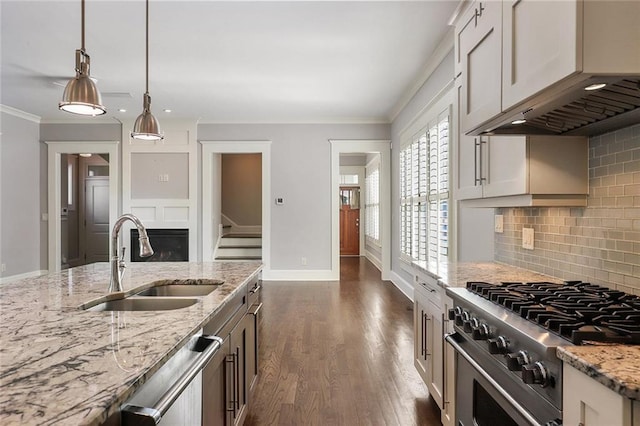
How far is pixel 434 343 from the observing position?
2.10 meters

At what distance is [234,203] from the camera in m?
9.07

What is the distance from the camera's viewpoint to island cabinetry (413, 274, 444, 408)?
2.01 m

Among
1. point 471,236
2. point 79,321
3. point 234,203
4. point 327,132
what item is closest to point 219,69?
point 327,132

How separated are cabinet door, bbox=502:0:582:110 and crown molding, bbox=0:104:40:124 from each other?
277 inches

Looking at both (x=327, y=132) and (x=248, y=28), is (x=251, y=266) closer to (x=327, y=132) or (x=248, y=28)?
(x=248, y=28)

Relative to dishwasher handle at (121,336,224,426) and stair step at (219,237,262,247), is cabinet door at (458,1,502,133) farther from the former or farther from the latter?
stair step at (219,237,262,247)

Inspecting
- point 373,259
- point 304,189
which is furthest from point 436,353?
point 373,259

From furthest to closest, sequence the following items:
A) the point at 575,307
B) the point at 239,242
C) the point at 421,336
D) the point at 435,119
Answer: the point at 239,242
the point at 435,119
the point at 421,336
the point at 575,307

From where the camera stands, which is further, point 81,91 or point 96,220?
point 96,220

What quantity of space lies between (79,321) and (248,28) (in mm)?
2859

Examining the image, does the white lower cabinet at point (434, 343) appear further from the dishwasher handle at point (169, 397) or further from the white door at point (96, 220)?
the white door at point (96, 220)

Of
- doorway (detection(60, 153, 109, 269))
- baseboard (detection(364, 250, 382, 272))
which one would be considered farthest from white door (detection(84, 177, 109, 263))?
baseboard (detection(364, 250, 382, 272))

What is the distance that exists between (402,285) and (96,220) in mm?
7152

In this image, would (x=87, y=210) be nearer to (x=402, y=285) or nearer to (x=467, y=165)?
(x=402, y=285)
